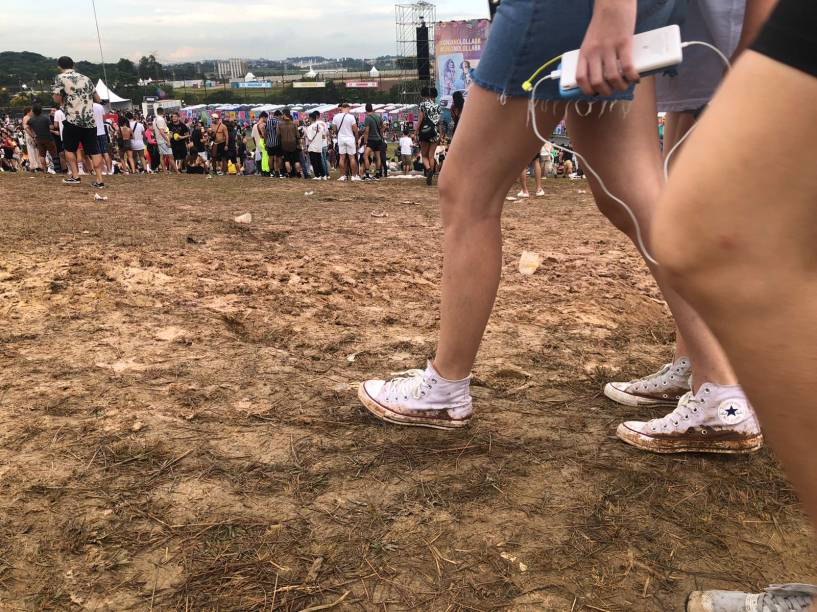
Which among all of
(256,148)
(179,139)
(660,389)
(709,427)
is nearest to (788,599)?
(709,427)

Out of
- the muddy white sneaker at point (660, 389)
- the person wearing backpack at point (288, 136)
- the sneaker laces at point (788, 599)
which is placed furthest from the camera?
the person wearing backpack at point (288, 136)

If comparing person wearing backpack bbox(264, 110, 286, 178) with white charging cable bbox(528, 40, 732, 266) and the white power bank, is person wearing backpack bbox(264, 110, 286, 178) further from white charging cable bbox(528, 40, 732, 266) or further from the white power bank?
the white power bank

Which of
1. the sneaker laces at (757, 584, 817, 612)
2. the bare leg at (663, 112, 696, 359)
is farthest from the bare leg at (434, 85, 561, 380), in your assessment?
the sneaker laces at (757, 584, 817, 612)

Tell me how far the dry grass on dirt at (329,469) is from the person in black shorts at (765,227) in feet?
1.95

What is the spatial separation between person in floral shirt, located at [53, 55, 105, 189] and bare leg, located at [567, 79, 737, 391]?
8070 millimetres

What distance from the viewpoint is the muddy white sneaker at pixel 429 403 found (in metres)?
1.77

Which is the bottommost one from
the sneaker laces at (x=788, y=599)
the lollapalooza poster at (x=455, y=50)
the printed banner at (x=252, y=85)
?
the sneaker laces at (x=788, y=599)

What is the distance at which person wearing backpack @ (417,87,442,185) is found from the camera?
10.8 m

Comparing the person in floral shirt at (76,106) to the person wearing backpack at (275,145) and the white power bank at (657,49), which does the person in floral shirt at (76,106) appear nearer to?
the person wearing backpack at (275,145)

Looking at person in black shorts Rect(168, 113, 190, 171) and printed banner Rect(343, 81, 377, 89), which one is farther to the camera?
printed banner Rect(343, 81, 377, 89)

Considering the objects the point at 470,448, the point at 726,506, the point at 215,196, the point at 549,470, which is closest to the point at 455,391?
the point at 470,448

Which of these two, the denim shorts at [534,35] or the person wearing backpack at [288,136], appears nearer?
the denim shorts at [534,35]

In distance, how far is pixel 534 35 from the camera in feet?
4.58

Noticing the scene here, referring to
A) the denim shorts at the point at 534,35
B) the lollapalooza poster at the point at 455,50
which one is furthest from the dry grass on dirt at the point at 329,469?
the lollapalooza poster at the point at 455,50
